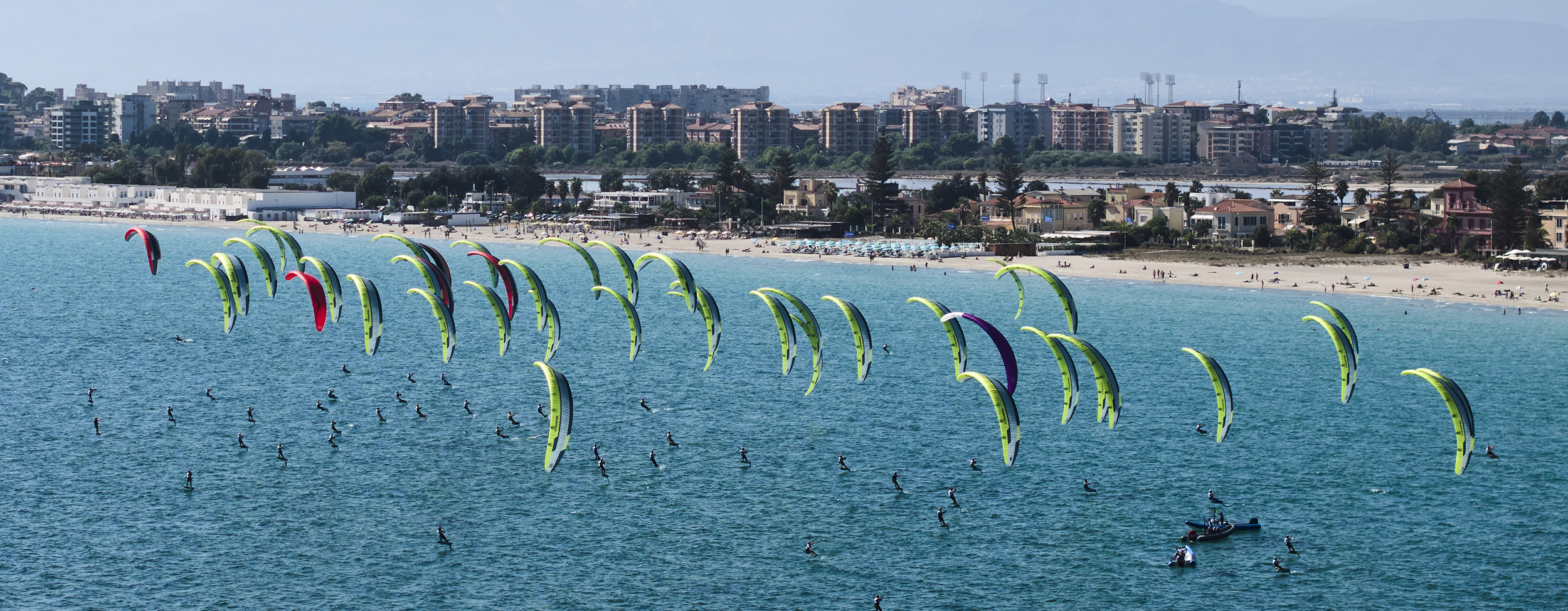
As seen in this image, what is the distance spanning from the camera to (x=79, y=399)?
60.8 m

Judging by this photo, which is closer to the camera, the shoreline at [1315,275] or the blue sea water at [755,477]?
the blue sea water at [755,477]

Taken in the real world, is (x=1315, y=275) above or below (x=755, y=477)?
above

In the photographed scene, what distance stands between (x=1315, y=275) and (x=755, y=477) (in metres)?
70.6

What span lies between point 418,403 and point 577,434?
8860mm

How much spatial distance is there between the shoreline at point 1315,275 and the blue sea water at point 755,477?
39.5ft

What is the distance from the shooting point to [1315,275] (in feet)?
356

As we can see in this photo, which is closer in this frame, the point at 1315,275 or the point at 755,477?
the point at 755,477

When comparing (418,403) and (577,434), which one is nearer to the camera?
(577,434)

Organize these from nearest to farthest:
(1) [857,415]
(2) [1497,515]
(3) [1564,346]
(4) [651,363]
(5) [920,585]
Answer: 1. (5) [920,585]
2. (2) [1497,515]
3. (1) [857,415]
4. (4) [651,363]
5. (3) [1564,346]

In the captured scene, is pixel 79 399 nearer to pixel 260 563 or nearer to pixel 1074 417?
pixel 260 563

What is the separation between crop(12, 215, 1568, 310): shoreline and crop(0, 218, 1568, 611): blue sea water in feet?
39.5

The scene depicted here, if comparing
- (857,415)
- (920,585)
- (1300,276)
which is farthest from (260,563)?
(1300,276)

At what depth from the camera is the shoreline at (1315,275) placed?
97375 mm

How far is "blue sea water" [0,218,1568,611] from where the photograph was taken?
38.4 m
